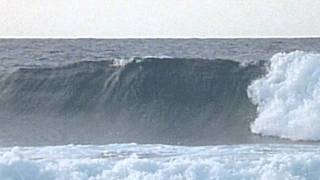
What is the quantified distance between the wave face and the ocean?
0.06ft

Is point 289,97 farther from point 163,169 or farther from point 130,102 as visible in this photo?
point 163,169

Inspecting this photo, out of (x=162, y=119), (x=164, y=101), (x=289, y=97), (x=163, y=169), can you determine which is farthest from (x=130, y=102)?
(x=163, y=169)

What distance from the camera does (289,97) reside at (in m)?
15.8

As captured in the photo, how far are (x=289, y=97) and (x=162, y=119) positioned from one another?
1.96 meters

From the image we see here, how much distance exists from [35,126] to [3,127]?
0.46 metres

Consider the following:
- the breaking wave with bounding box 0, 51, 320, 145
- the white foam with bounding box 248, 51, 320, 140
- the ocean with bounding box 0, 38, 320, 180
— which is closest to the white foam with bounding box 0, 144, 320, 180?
the ocean with bounding box 0, 38, 320, 180

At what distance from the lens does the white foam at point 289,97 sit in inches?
568

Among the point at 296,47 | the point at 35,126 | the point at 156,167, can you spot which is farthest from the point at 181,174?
the point at 296,47

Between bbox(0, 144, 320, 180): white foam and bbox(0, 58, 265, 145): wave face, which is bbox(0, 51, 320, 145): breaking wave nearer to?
bbox(0, 58, 265, 145): wave face

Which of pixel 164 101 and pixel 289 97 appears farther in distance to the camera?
pixel 164 101

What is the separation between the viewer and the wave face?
1435 centimetres

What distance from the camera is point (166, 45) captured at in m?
35.8

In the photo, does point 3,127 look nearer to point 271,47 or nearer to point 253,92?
point 253,92

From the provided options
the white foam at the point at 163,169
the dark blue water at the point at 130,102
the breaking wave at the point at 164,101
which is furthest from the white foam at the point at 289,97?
the white foam at the point at 163,169
